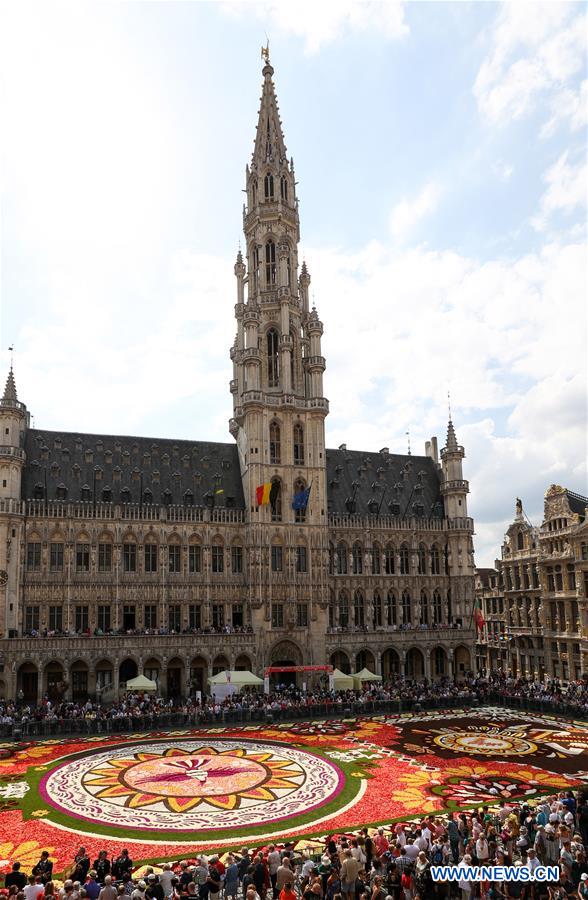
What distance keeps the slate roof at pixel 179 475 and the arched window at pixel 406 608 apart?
928 cm

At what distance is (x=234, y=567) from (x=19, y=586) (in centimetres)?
2010

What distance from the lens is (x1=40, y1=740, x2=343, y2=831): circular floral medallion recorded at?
2888 cm

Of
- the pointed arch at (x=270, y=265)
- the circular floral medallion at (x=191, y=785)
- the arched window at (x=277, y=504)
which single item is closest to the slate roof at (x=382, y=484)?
the arched window at (x=277, y=504)

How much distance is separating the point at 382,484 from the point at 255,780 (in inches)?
2013

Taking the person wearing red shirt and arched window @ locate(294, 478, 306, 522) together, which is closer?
the person wearing red shirt

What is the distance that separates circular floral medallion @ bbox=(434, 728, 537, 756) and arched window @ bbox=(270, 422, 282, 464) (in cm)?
3446

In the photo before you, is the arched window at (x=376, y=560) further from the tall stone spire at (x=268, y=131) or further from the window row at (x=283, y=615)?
the tall stone spire at (x=268, y=131)

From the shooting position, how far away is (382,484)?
270ft

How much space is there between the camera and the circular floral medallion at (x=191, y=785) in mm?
28875

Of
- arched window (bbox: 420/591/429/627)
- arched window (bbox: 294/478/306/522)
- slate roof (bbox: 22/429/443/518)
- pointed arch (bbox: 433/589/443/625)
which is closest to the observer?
slate roof (bbox: 22/429/443/518)

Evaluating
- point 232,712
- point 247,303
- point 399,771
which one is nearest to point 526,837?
point 399,771

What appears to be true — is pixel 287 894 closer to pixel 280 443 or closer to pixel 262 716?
pixel 262 716

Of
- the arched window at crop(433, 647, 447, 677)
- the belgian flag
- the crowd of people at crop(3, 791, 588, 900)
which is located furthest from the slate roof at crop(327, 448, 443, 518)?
the crowd of people at crop(3, 791, 588, 900)

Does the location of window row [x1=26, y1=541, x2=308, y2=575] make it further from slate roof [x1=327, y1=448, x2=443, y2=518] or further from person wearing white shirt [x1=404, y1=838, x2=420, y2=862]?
person wearing white shirt [x1=404, y1=838, x2=420, y2=862]
